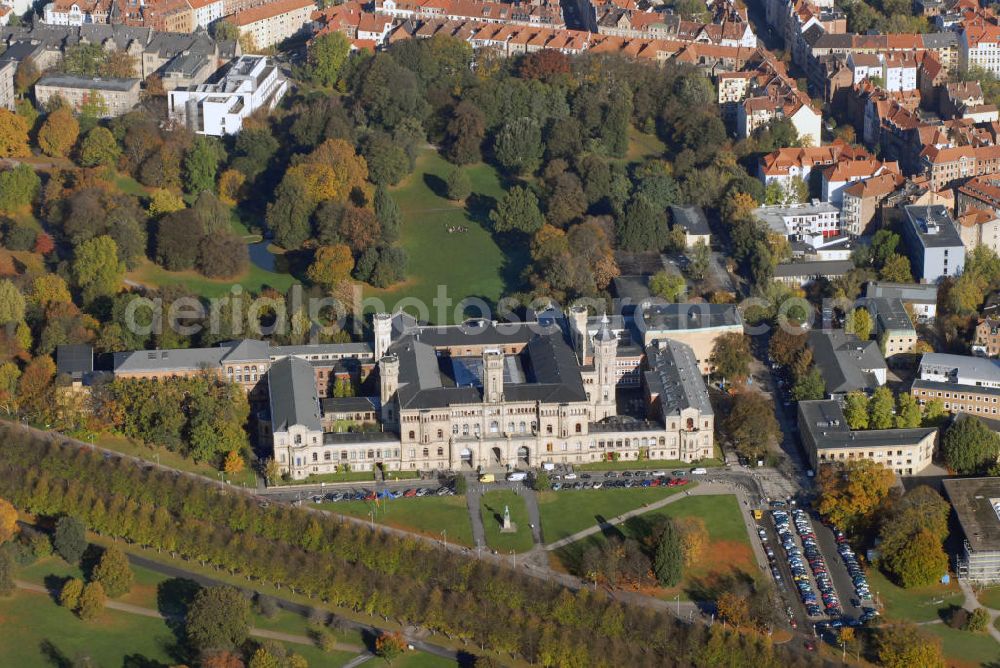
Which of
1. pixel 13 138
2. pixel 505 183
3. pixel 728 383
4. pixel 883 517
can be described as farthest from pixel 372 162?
pixel 883 517

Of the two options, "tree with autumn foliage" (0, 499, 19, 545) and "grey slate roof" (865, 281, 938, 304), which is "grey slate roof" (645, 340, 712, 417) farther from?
"tree with autumn foliage" (0, 499, 19, 545)

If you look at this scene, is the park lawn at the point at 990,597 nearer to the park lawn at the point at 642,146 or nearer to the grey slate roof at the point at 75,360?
the grey slate roof at the point at 75,360

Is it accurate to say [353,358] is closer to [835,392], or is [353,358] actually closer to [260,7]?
[835,392]

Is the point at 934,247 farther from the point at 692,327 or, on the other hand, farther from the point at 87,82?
the point at 87,82

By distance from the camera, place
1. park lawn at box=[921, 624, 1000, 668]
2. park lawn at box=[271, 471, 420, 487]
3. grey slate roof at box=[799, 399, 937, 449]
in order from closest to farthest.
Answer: park lawn at box=[921, 624, 1000, 668] < park lawn at box=[271, 471, 420, 487] < grey slate roof at box=[799, 399, 937, 449]

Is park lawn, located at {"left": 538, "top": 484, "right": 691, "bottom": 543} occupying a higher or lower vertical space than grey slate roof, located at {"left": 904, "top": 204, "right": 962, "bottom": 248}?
lower

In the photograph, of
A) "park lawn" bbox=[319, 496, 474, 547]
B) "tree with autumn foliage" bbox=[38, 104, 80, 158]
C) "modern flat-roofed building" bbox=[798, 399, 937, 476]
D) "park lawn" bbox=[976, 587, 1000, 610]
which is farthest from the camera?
"tree with autumn foliage" bbox=[38, 104, 80, 158]

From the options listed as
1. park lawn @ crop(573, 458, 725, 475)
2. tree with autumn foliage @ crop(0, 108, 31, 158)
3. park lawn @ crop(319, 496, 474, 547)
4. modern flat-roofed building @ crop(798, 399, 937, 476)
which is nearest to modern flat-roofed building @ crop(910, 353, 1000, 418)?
modern flat-roofed building @ crop(798, 399, 937, 476)
